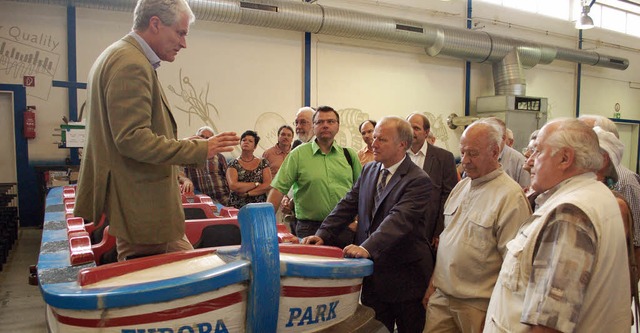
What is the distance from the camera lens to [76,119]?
628 centimetres

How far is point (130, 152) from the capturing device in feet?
4.55

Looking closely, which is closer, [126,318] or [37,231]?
[126,318]

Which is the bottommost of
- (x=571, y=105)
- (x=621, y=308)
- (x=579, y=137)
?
(x=621, y=308)

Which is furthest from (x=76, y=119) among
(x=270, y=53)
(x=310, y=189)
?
(x=310, y=189)

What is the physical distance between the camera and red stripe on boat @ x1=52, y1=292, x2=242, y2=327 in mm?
1230

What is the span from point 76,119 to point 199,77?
1799 mm

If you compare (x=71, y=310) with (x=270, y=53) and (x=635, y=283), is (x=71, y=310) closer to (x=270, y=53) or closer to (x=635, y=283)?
(x=635, y=283)

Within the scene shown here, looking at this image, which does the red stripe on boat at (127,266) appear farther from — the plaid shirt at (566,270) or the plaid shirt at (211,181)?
the plaid shirt at (211,181)

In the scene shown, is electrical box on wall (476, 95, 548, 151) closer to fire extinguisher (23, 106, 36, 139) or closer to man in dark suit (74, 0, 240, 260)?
fire extinguisher (23, 106, 36, 139)

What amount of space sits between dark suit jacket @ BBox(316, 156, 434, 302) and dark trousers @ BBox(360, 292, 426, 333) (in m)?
0.06

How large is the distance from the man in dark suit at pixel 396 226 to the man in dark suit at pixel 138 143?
817 millimetres

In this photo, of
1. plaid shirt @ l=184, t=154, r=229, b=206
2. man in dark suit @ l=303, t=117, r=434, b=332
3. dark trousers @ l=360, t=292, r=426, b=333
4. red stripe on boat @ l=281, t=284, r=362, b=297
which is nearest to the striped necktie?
man in dark suit @ l=303, t=117, r=434, b=332

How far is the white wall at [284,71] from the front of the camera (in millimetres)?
6207

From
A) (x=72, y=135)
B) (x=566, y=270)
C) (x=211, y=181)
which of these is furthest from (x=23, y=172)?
(x=566, y=270)
